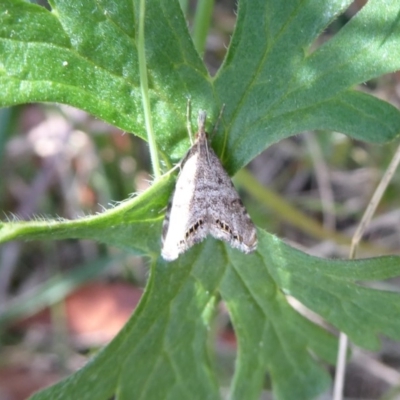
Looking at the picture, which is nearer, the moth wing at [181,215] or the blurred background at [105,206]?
the moth wing at [181,215]

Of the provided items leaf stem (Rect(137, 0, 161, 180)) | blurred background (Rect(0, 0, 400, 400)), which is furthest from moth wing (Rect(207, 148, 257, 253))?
blurred background (Rect(0, 0, 400, 400))

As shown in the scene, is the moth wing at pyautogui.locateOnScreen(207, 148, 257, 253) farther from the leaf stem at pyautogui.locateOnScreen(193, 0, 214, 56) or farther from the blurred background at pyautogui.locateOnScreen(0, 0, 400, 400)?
the blurred background at pyautogui.locateOnScreen(0, 0, 400, 400)

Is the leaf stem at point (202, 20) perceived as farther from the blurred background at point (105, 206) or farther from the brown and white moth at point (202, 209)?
the blurred background at point (105, 206)

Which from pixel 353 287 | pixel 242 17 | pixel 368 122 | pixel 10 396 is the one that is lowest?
pixel 10 396

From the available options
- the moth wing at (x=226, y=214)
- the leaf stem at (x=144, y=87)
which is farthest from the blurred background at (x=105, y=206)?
the leaf stem at (x=144, y=87)

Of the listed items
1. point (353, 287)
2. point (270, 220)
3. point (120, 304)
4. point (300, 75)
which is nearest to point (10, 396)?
point (120, 304)

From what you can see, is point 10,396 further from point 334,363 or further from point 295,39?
point 295,39

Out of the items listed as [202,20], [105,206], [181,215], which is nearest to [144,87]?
[181,215]

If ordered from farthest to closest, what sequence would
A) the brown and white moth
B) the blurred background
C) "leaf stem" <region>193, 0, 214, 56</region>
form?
the blurred background → "leaf stem" <region>193, 0, 214, 56</region> → the brown and white moth
